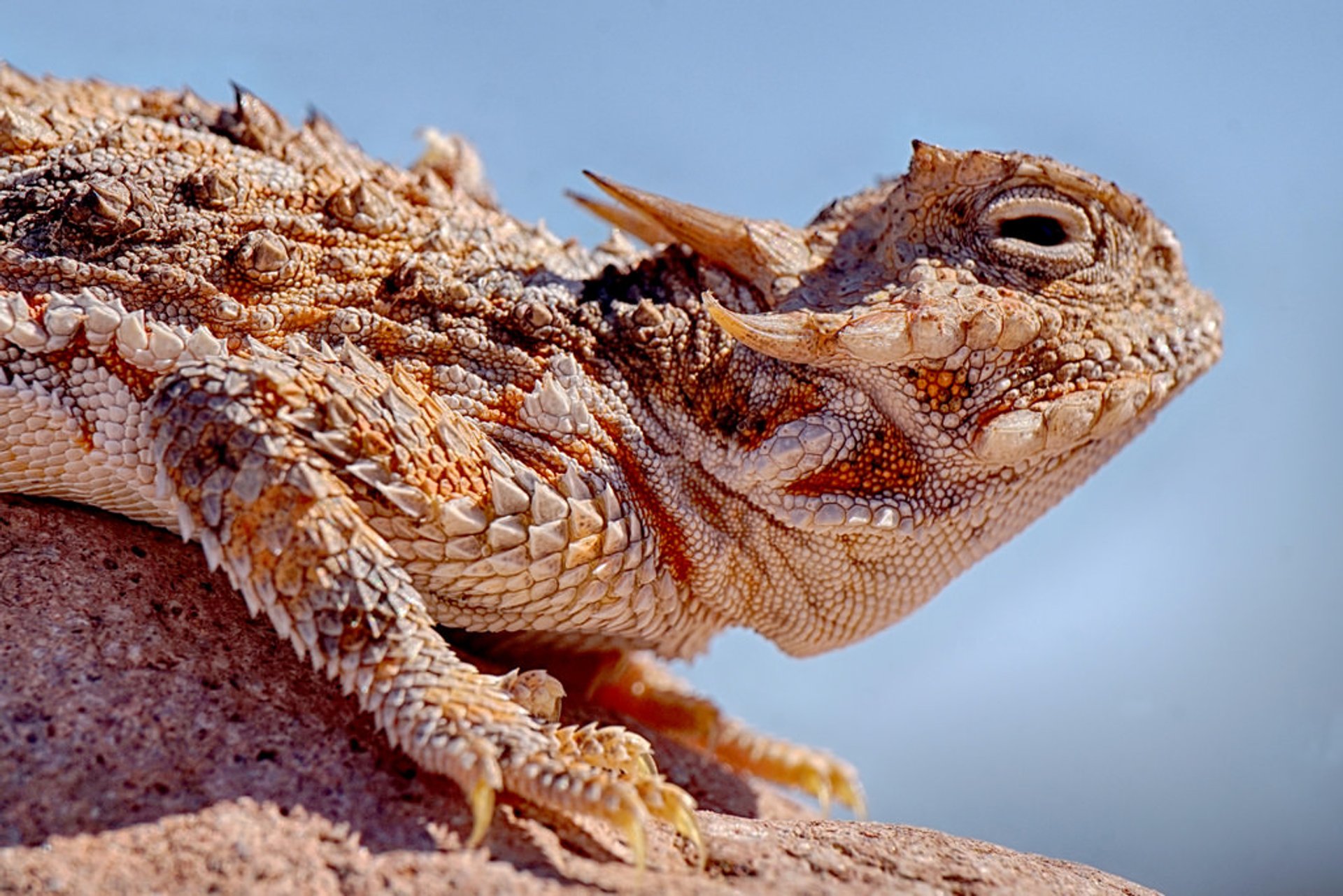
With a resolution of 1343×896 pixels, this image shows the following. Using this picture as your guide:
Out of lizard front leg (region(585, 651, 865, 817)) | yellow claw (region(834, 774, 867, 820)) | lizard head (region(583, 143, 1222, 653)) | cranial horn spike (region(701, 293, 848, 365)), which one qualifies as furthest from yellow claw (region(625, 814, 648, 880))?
yellow claw (region(834, 774, 867, 820))

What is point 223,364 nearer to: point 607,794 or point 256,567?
point 256,567

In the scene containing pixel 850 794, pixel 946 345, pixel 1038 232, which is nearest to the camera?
pixel 946 345

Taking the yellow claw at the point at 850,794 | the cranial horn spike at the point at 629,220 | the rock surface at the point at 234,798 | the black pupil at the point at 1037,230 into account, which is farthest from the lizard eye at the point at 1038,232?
the yellow claw at the point at 850,794

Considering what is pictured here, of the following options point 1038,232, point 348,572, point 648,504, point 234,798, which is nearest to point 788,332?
point 648,504

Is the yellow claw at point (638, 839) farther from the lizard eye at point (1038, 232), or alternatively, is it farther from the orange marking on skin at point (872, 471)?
the lizard eye at point (1038, 232)

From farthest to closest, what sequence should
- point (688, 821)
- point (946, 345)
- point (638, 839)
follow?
point (946, 345) → point (688, 821) → point (638, 839)

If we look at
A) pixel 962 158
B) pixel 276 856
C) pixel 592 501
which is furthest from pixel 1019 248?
pixel 276 856

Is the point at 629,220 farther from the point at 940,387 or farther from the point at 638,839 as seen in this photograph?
the point at 638,839
